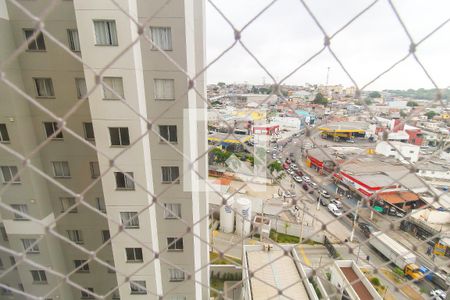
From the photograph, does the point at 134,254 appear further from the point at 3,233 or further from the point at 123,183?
the point at 3,233

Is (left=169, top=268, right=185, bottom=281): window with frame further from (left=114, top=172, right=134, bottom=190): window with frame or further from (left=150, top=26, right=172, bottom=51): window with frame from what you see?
(left=150, top=26, right=172, bottom=51): window with frame

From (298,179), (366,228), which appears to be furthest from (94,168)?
(298,179)

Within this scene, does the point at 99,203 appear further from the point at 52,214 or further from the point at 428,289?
the point at 428,289

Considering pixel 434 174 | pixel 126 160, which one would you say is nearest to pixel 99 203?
pixel 126 160

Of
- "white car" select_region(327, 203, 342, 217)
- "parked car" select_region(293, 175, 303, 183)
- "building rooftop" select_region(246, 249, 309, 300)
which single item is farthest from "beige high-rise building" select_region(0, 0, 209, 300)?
"parked car" select_region(293, 175, 303, 183)

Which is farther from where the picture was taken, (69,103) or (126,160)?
(69,103)

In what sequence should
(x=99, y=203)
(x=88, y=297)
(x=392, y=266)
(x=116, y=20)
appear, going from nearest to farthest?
(x=116, y=20)
(x=99, y=203)
(x=88, y=297)
(x=392, y=266)

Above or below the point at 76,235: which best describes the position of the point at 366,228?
below
